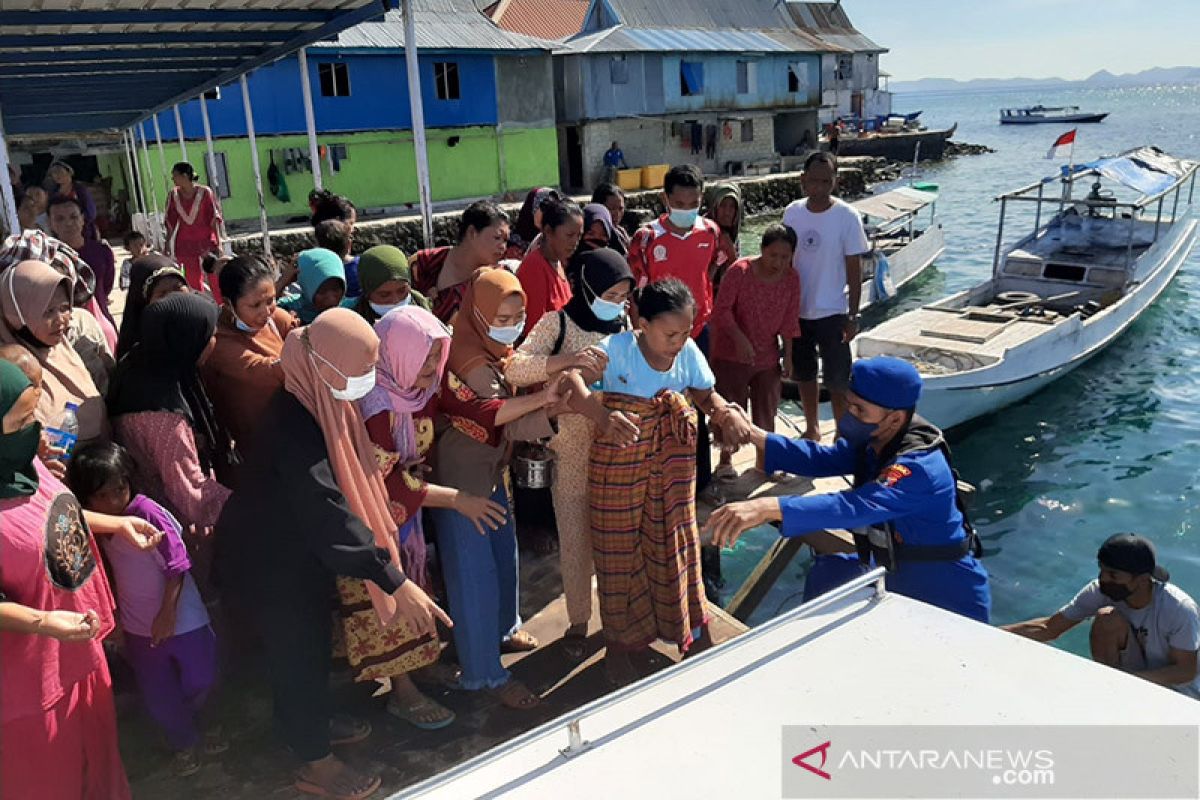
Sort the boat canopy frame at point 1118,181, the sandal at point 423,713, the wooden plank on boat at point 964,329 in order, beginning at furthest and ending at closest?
the boat canopy frame at point 1118,181, the wooden plank on boat at point 964,329, the sandal at point 423,713

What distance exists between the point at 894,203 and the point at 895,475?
16235mm

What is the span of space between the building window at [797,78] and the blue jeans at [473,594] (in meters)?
34.2

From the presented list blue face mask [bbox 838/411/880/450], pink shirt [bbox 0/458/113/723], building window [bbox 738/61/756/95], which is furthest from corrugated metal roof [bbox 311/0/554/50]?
pink shirt [bbox 0/458/113/723]

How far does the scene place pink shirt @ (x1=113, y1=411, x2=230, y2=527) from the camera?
2.86 metres

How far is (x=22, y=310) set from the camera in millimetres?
2689

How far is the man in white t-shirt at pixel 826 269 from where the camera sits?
542cm

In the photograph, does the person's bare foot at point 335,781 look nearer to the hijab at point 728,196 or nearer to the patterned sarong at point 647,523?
the patterned sarong at point 647,523

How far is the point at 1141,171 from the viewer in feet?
43.5

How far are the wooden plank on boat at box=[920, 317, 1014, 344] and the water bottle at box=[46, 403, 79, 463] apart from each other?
932cm

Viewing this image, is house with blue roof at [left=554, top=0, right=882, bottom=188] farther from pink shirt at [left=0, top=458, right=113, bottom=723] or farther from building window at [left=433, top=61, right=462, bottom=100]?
pink shirt at [left=0, top=458, right=113, bottom=723]

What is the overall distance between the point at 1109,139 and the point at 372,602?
→ 2959 inches

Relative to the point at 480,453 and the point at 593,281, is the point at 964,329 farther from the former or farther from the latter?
the point at 480,453

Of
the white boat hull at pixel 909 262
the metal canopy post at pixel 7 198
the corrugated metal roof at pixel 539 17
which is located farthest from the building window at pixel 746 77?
the metal canopy post at pixel 7 198

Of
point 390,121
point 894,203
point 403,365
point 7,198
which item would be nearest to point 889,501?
point 403,365
